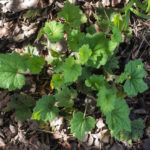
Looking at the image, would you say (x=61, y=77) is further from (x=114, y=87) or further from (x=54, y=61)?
(x=114, y=87)

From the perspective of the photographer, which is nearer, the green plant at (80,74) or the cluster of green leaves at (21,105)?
the green plant at (80,74)

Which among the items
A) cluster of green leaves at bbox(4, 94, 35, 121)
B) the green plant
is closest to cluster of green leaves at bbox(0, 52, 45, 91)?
the green plant

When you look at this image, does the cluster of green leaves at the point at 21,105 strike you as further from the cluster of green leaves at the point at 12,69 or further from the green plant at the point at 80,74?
the cluster of green leaves at the point at 12,69

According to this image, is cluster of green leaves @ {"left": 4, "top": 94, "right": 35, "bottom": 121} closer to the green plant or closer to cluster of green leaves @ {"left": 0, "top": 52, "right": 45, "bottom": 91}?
the green plant

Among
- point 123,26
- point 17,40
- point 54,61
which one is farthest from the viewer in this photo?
point 17,40

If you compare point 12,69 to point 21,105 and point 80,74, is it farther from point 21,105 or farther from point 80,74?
point 80,74

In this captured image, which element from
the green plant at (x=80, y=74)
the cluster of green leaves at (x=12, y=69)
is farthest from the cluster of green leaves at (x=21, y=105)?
the cluster of green leaves at (x=12, y=69)

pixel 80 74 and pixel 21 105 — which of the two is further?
pixel 21 105

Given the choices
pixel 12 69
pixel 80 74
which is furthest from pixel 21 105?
pixel 80 74

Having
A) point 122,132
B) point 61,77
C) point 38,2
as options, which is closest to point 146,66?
point 122,132

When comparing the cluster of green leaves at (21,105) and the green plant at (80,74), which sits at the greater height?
the green plant at (80,74)

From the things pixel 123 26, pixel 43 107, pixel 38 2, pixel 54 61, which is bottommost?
pixel 43 107
